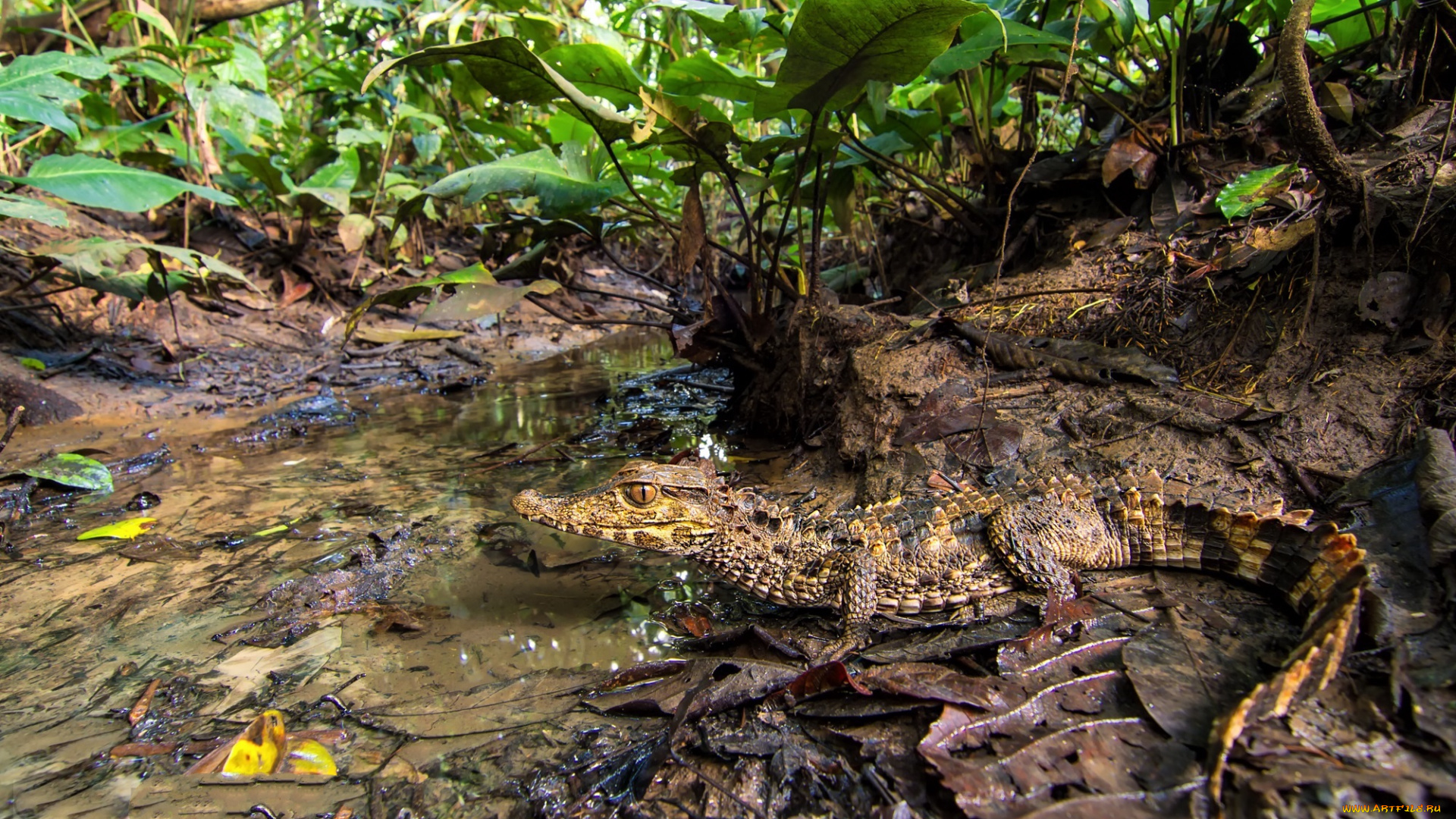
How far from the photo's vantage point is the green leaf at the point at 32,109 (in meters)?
4.25

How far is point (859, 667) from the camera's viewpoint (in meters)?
2.20

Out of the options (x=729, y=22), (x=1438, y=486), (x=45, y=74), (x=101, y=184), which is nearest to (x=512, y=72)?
(x=729, y=22)

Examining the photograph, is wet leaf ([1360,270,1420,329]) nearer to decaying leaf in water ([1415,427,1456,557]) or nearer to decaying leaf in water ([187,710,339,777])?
decaying leaf in water ([1415,427,1456,557])

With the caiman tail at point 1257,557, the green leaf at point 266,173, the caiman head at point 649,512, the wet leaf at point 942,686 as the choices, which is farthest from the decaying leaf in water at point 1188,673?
the green leaf at point 266,173

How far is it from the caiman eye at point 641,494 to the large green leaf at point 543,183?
2.18 metres

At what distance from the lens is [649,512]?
8.79 feet

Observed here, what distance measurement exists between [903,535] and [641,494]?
105cm

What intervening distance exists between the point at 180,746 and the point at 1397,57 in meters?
5.83

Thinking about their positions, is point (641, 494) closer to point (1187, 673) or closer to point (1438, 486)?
point (1187, 673)

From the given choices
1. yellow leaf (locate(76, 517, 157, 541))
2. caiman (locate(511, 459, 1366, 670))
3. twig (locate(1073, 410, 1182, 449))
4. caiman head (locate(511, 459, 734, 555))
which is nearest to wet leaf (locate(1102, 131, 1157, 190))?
twig (locate(1073, 410, 1182, 449))

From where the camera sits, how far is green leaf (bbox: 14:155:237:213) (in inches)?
184

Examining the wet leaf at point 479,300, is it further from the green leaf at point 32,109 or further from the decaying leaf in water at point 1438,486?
the decaying leaf in water at point 1438,486

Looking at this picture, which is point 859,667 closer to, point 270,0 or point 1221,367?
point 1221,367

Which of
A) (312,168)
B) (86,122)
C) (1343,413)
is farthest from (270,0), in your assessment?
(1343,413)
